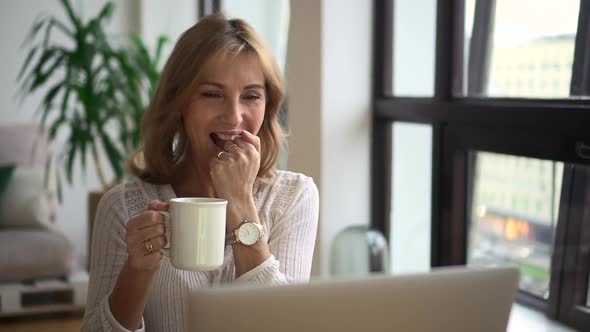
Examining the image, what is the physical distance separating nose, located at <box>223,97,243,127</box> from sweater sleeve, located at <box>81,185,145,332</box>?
0.29 m

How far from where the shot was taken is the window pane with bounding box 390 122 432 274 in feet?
8.45

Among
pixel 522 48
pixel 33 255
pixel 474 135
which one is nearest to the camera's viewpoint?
pixel 522 48

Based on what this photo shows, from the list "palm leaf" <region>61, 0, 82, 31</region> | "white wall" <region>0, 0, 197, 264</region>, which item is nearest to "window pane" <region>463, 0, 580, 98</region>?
"palm leaf" <region>61, 0, 82, 31</region>

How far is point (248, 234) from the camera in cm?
144

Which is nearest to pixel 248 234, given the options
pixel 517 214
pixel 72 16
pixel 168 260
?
pixel 168 260

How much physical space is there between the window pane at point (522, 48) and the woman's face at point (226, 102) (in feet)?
2.50

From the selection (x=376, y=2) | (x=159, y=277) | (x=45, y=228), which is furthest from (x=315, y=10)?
(x=45, y=228)

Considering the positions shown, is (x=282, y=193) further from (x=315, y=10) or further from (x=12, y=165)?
(x=12, y=165)

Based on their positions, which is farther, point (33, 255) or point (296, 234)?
point (33, 255)

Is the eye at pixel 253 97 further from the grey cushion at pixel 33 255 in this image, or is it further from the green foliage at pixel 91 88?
the grey cushion at pixel 33 255

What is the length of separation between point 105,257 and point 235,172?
32 centimetres

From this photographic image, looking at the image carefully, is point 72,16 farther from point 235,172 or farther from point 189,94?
point 235,172

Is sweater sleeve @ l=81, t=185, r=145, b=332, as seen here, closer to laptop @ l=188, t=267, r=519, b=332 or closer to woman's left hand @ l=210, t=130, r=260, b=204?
woman's left hand @ l=210, t=130, r=260, b=204

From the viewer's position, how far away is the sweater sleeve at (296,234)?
1629 millimetres
